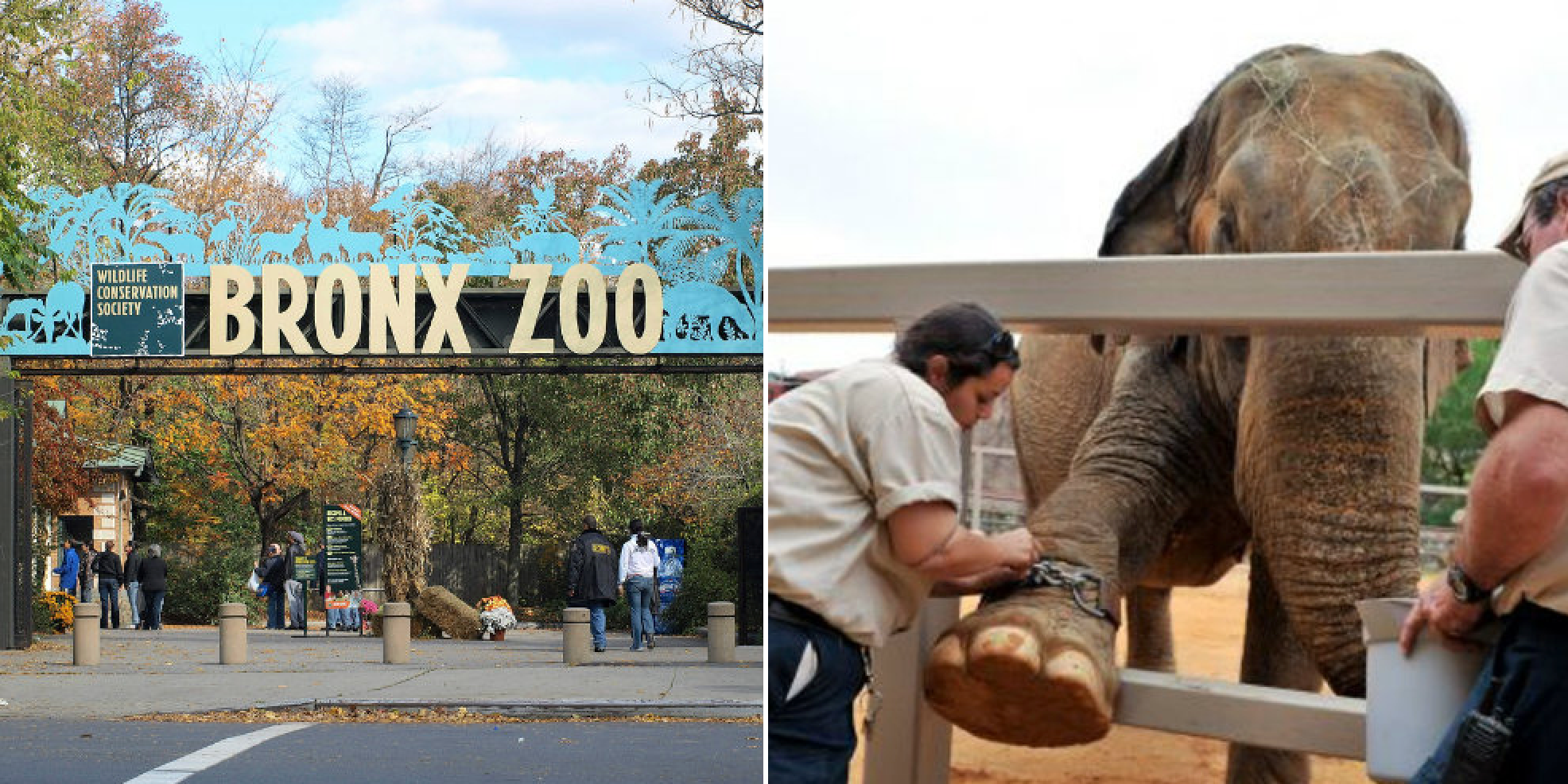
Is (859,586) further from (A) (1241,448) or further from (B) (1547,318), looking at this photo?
(A) (1241,448)

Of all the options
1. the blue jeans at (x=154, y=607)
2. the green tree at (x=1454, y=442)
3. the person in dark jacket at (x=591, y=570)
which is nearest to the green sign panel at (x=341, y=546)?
the blue jeans at (x=154, y=607)

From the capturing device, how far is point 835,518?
259 centimetres

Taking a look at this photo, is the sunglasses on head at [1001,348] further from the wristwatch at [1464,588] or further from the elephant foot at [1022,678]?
the wristwatch at [1464,588]

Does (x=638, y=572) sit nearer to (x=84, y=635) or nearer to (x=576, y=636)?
(x=576, y=636)

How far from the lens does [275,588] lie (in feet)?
78.6

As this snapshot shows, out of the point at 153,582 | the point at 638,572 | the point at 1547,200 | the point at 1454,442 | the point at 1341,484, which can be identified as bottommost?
the point at 153,582

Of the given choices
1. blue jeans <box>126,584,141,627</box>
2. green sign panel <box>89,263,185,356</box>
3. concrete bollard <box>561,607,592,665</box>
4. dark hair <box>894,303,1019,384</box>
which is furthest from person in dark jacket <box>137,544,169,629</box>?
dark hair <box>894,303,1019,384</box>

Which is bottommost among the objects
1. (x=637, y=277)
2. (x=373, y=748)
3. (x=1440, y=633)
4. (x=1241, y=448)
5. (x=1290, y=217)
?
(x=373, y=748)

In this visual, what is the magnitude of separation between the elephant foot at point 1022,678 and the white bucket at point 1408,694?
0.48m

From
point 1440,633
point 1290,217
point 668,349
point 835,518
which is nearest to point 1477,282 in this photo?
point 1440,633

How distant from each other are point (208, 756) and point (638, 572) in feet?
21.9

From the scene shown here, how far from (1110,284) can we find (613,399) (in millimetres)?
27762

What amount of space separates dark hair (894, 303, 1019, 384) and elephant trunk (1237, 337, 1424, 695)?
102 cm

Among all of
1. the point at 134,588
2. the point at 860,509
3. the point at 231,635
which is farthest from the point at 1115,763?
the point at 134,588
